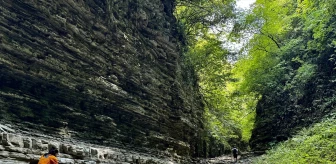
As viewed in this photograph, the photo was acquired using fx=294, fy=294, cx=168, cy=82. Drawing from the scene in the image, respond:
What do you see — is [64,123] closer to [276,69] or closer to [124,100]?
[124,100]

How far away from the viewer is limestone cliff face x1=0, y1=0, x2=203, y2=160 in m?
7.18

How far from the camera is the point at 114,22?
11398 mm

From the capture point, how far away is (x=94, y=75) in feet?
30.9

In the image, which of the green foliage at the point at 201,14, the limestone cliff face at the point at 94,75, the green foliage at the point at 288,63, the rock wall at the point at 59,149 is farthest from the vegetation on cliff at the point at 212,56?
the rock wall at the point at 59,149

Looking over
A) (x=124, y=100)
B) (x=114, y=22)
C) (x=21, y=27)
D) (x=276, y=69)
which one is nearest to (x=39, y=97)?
(x=21, y=27)

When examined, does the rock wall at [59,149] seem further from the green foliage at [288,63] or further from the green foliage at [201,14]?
the green foliage at [201,14]

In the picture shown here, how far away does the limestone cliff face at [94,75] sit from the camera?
7.18 m

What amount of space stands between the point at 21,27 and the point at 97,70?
2.79 metres

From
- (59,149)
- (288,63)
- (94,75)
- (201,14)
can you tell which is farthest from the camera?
(201,14)

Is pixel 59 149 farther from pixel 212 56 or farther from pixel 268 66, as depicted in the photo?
pixel 212 56

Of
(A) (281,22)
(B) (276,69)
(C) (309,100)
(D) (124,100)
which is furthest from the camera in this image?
(A) (281,22)

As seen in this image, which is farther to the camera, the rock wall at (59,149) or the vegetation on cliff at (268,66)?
the vegetation on cliff at (268,66)

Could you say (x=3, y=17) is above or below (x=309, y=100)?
above

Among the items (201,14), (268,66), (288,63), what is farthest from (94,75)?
(201,14)
